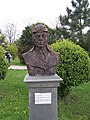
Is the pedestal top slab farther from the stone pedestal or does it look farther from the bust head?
the bust head

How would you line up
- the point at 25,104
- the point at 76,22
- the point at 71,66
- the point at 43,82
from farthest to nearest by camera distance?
the point at 76,22 < the point at 71,66 < the point at 25,104 < the point at 43,82

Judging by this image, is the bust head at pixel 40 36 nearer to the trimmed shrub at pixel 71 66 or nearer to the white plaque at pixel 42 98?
the white plaque at pixel 42 98

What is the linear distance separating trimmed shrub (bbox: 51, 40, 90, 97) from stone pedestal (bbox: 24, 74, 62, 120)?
8.85 feet

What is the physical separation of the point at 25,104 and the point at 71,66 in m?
1.60

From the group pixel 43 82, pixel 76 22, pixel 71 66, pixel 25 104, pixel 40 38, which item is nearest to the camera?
pixel 43 82

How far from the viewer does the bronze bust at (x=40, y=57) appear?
485 centimetres

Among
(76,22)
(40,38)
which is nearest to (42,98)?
(40,38)

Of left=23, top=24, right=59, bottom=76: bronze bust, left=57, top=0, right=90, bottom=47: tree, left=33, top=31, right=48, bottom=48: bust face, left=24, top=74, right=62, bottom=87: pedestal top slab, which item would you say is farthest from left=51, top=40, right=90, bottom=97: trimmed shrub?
left=57, top=0, right=90, bottom=47: tree

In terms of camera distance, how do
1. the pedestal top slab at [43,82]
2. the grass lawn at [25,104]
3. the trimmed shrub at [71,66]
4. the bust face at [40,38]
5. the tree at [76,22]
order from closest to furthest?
1. the pedestal top slab at [43,82]
2. the bust face at [40,38]
3. the grass lawn at [25,104]
4. the trimmed shrub at [71,66]
5. the tree at [76,22]

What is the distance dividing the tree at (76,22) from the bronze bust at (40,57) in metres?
18.5

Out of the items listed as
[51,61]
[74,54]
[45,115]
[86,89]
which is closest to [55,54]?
[51,61]

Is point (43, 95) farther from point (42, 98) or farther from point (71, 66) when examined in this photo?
point (71, 66)

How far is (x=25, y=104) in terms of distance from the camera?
704 cm

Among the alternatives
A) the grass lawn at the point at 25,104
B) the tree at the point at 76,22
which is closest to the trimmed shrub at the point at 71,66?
the grass lawn at the point at 25,104
